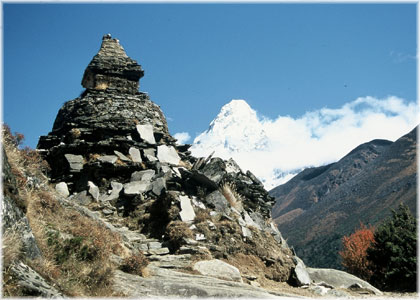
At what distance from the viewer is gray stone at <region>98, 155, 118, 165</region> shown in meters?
18.7

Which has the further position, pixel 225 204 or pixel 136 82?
pixel 136 82

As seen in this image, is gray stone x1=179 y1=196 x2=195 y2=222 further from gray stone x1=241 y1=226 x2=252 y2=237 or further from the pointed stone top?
the pointed stone top

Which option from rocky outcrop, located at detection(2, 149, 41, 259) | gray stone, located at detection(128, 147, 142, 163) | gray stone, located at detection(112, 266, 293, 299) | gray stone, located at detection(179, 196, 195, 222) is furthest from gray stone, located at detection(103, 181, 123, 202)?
rocky outcrop, located at detection(2, 149, 41, 259)

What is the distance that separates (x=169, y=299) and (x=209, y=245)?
16.6 feet

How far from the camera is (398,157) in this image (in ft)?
532

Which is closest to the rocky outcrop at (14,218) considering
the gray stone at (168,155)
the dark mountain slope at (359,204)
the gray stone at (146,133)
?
the gray stone at (168,155)

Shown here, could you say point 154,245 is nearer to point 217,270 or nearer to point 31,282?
point 217,270

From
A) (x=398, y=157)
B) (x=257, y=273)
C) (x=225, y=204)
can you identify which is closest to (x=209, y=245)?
(x=257, y=273)

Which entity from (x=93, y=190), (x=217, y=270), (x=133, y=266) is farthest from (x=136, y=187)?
(x=133, y=266)

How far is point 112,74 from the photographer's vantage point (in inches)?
1001

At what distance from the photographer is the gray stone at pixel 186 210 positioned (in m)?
14.7

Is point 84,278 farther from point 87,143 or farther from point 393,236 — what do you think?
point 393,236

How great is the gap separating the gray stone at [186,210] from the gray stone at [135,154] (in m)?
4.97

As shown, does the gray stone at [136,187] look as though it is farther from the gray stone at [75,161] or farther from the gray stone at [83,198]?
the gray stone at [75,161]
